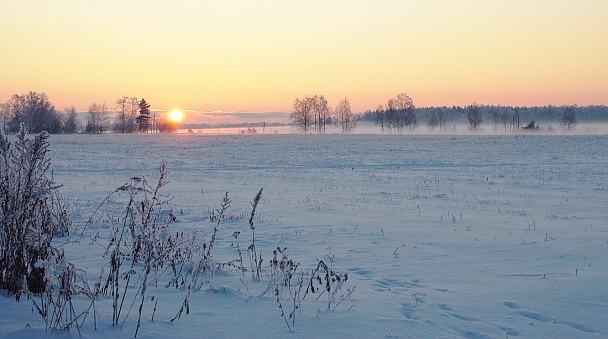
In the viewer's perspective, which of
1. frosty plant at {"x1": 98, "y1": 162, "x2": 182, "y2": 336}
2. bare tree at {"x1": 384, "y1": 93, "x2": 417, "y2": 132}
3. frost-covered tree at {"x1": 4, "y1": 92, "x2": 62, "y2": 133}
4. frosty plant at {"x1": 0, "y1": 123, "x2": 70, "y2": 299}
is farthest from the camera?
bare tree at {"x1": 384, "y1": 93, "x2": 417, "y2": 132}

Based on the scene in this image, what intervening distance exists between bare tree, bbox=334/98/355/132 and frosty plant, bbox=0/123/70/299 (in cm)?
12992

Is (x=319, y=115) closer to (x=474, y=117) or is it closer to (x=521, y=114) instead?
(x=474, y=117)

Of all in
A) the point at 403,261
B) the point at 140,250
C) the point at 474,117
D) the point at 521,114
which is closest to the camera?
the point at 140,250

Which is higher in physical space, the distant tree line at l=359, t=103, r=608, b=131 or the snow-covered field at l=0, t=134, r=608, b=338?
the distant tree line at l=359, t=103, r=608, b=131

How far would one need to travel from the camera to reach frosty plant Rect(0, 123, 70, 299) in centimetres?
410

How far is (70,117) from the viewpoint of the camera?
126688 millimetres

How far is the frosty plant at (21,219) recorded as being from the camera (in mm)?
4098

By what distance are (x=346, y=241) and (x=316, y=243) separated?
522 millimetres

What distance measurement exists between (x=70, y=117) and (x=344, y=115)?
240 ft

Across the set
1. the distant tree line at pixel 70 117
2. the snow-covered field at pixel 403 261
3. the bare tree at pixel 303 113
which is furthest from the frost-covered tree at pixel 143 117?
the snow-covered field at pixel 403 261

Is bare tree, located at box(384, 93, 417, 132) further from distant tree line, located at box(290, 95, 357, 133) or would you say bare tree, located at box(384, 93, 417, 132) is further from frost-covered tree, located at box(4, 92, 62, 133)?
frost-covered tree, located at box(4, 92, 62, 133)

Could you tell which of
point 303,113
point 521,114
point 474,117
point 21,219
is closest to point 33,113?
point 303,113

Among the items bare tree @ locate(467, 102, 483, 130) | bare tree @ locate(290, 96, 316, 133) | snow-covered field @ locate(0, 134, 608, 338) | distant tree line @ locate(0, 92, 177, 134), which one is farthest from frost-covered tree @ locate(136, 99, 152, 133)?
snow-covered field @ locate(0, 134, 608, 338)

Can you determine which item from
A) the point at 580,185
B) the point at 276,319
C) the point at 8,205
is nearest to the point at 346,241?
the point at 276,319
